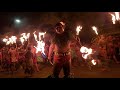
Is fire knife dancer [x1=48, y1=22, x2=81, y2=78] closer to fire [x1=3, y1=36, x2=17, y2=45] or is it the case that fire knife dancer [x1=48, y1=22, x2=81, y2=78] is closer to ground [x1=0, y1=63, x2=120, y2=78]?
ground [x1=0, y1=63, x2=120, y2=78]

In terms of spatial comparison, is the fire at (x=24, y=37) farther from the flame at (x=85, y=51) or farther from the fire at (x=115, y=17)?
the fire at (x=115, y=17)

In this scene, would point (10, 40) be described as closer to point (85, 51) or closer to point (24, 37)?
point (24, 37)

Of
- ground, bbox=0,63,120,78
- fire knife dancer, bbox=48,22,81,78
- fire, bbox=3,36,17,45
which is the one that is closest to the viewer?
fire knife dancer, bbox=48,22,81,78

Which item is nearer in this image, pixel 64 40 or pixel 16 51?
pixel 64 40

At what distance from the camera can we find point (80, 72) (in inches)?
396

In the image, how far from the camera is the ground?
9.91m

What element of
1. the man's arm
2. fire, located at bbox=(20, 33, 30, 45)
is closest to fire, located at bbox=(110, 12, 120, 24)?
the man's arm

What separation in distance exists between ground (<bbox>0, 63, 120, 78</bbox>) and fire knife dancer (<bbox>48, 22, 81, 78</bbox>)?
385mm

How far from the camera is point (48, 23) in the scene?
33.8 feet

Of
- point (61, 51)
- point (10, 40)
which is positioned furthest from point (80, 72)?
point (10, 40)
